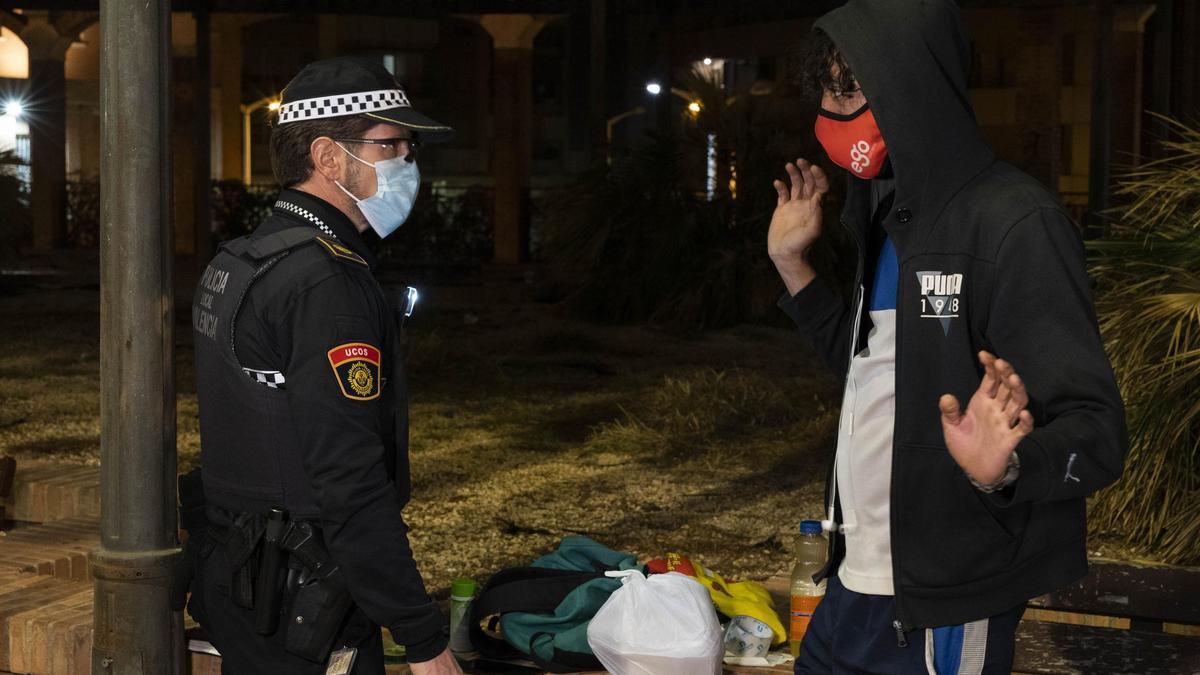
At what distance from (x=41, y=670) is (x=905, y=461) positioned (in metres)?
2.85

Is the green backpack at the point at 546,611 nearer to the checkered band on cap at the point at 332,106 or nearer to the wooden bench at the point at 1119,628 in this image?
the wooden bench at the point at 1119,628

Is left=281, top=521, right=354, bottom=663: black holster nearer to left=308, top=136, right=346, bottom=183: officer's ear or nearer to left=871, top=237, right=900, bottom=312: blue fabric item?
left=308, top=136, right=346, bottom=183: officer's ear

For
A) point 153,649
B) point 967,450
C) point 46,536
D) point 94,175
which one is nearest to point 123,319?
point 153,649

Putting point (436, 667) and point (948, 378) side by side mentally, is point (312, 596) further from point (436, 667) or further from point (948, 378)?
point (948, 378)

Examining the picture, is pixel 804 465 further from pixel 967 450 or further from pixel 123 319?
pixel 967 450

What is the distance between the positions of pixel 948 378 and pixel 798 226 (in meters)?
0.66

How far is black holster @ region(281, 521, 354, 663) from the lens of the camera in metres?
2.65

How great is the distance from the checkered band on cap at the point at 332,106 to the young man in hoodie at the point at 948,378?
0.83m

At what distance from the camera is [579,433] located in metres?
9.29

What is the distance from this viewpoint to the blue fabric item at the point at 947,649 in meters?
2.28

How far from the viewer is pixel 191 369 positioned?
11.5 metres

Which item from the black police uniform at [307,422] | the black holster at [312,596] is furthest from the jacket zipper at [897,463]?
the black holster at [312,596]

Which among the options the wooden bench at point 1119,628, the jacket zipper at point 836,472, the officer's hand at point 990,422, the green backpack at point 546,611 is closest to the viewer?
the officer's hand at point 990,422

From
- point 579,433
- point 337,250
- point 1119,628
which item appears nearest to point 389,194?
point 337,250
